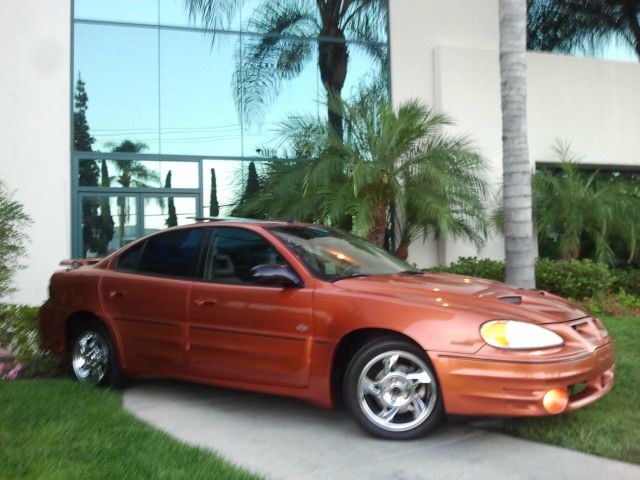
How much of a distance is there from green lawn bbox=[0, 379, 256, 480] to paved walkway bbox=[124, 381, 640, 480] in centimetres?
25

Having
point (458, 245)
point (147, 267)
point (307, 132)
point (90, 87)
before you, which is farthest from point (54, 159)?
point (458, 245)

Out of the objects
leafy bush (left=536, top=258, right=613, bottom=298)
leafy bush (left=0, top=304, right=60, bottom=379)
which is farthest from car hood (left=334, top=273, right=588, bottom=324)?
leafy bush (left=536, top=258, right=613, bottom=298)

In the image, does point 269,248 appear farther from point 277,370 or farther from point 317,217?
Answer: point 317,217

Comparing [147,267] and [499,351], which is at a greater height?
[147,267]

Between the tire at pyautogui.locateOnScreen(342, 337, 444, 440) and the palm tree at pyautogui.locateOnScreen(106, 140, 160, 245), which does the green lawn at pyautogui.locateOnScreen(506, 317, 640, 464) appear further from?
the palm tree at pyautogui.locateOnScreen(106, 140, 160, 245)

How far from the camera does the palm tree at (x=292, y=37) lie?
42.8 ft

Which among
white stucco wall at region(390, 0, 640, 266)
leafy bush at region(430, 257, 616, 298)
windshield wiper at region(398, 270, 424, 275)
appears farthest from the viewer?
white stucco wall at region(390, 0, 640, 266)

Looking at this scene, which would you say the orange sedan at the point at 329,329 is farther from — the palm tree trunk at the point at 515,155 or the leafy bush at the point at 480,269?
the leafy bush at the point at 480,269

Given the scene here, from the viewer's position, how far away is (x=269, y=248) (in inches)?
207

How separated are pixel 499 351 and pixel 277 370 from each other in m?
1.58

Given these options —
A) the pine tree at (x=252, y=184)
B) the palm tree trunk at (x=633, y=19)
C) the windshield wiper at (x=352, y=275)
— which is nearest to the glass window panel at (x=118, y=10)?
the pine tree at (x=252, y=184)

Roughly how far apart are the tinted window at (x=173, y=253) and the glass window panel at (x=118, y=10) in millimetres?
7810

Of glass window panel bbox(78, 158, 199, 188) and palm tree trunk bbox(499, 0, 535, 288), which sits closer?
palm tree trunk bbox(499, 0, 535, 288)

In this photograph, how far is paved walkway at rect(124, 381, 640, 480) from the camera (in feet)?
12.9
